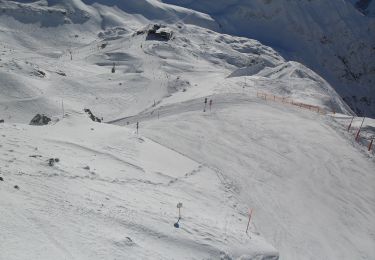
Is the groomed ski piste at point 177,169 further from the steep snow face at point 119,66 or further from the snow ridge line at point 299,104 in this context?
the snow ridge line at point 299,104

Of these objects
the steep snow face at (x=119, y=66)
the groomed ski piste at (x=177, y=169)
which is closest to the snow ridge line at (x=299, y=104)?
the steep snow face at (x=119, y=66)

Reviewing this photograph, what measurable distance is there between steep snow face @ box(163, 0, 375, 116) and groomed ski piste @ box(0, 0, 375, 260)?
41.1 m

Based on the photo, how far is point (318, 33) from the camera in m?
91.6

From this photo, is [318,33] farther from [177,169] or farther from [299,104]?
[177,169]

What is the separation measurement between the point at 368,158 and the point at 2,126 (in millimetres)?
19975

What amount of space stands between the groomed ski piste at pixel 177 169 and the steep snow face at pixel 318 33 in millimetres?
41057

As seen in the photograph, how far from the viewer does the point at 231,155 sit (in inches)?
944

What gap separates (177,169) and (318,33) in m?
79.2

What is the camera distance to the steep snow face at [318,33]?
86688mm

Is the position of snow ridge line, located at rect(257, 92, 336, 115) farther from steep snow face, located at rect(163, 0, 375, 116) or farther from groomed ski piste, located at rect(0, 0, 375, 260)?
steep snow face, located at rect(163, 0, 375, 116)

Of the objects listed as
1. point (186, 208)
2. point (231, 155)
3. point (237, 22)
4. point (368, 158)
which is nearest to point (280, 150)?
point (231, 155)

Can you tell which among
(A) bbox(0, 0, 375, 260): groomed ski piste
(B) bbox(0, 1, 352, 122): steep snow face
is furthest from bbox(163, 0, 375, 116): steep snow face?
(A) bbox(0, 0, 375, 260): groomed ski piste

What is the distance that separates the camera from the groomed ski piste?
1322 cm

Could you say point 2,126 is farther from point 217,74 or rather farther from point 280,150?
point 217,74
